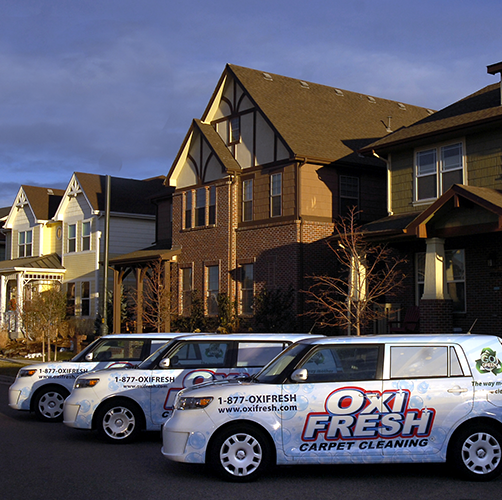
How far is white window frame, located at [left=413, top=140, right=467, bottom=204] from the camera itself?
64.5 ft

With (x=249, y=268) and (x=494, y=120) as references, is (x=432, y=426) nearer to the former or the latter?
(x=494, y=120)

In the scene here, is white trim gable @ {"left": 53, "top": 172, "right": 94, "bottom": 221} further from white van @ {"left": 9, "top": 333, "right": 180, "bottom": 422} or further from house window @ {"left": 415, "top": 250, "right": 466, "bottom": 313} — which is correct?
white van @ {"left": 9, "top": 333, "right": 180, "bottom": 422}

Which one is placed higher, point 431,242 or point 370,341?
point 431,242

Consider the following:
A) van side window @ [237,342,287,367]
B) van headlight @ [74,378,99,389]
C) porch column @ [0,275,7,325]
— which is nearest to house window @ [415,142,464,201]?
van side window @ [237,342,287,367]

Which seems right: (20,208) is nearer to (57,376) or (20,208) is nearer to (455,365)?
(57,376)

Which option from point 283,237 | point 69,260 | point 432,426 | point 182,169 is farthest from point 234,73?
point 432,426

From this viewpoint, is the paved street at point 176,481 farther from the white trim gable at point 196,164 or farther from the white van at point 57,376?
the white trim gable at point 196,164

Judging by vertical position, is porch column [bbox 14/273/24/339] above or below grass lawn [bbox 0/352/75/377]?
above

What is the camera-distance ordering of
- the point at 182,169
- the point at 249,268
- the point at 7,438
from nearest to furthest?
the point at 7,438
the point at 249,268
the point at 182,169

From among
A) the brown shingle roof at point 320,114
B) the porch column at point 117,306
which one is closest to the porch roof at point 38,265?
the porch column at point 117,306

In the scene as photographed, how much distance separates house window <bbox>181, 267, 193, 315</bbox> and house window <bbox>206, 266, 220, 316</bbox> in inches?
44.1

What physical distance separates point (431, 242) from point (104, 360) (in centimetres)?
936

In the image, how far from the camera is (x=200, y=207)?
27.8 m

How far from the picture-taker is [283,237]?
2395 centimetres
